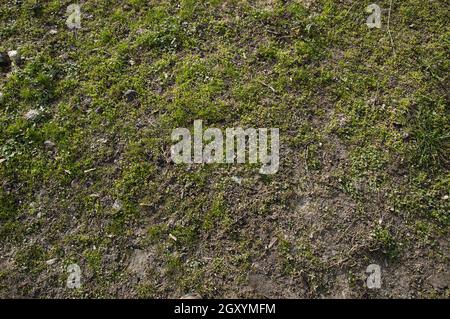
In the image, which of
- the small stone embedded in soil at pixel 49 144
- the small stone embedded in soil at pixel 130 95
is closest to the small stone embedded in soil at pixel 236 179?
the small stone embedded in soil at pixel 130 95

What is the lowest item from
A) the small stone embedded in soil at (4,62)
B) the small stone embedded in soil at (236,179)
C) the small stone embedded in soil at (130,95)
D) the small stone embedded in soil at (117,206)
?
the small stone embedded in soil at (117,206)

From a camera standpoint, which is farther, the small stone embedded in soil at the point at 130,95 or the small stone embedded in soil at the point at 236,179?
the small stone embedded in soil at the point at 130,95

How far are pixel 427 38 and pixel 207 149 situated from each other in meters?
2.71

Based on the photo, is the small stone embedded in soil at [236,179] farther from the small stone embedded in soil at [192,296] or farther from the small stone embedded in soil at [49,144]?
the small stone embedded in soil at [49,144]

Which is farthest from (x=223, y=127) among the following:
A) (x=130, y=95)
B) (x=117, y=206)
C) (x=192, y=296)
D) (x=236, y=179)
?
(x=192, y=296)

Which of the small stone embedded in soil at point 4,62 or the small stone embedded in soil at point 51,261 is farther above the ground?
the small stone embedded in soil at point 4,62

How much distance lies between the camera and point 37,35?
518 cm

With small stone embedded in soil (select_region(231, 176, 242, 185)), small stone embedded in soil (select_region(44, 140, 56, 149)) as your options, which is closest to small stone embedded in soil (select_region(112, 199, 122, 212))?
small stone embedded in soil (select_region(44, 140, 56, 149))

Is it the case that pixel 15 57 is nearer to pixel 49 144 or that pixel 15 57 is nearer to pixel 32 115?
pixel 32 115

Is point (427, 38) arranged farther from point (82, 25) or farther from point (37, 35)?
point (37, 35)

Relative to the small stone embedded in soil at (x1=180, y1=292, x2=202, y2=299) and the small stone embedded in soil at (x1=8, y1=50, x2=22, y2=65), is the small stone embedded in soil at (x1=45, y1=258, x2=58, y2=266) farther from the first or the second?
the small stone embedded in soil at (x1=8, y1=50, x2=22, y2=65)

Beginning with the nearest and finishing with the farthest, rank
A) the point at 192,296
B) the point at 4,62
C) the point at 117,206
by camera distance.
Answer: the point at 192,296, the point at 117,206, the point at 4,62

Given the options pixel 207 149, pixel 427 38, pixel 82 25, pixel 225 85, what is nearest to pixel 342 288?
pixel 207 149

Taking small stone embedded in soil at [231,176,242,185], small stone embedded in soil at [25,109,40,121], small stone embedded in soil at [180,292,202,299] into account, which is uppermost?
small stone embedded in soil at [25,109,40,121]
